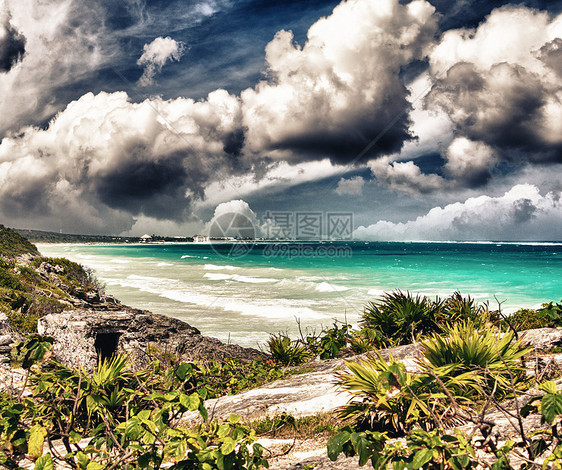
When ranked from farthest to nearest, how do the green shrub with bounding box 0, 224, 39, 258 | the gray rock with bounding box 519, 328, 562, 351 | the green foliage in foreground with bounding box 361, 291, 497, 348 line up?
the green shrub with bounding box 0, 224, 39, 258 → the green foliage in foreground with bounding box 361, 291, 497, 348 → the gray rock with bounding box 519, 328, 562, 351

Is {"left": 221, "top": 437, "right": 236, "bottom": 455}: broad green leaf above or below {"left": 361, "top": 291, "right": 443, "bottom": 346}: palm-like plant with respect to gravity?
above

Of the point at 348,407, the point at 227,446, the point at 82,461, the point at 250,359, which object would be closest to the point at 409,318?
the point at 348,407

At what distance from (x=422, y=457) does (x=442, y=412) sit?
240 cm

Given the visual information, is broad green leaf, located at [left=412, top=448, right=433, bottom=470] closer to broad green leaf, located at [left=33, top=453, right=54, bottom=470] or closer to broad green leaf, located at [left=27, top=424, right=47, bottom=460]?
broad green leaf, located at [left=33, top=453, right=54, bottom=470]

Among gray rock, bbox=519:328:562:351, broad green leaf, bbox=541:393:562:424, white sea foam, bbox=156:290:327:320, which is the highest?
broad green leaf, bbox=541:393:562:424

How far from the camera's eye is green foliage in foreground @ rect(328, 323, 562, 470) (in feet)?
6.05

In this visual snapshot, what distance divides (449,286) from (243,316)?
31155mm

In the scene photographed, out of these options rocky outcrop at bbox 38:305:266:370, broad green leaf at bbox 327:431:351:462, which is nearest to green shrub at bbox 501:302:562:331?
rocky outcrop at bbox 38:305:266:370

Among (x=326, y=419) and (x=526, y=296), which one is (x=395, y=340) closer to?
(x=326, y=419)

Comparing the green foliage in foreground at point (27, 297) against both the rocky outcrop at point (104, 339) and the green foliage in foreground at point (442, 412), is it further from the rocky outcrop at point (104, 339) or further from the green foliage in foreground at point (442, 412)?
the green foliage in foreground at point (442, 412)

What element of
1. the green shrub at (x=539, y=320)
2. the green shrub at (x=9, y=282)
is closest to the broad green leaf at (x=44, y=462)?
the green shrub at (x=539, y=320)

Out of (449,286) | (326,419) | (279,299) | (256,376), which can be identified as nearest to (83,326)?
(256,376)

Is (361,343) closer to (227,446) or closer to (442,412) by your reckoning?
(442,412)

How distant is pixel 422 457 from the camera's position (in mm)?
1732
